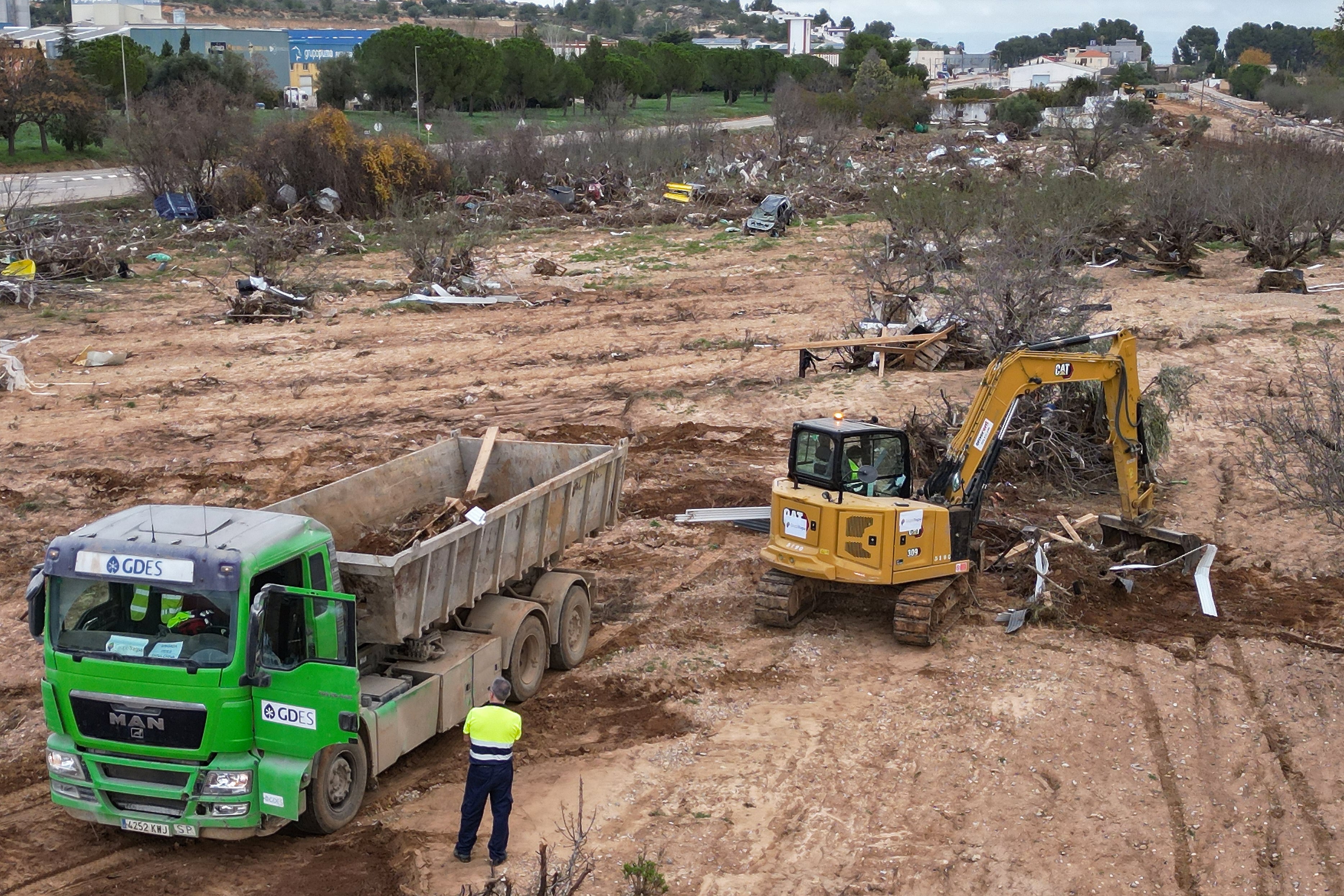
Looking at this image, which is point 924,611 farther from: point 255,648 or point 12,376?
point 12,376

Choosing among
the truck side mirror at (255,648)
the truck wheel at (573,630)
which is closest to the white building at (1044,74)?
the truck wheel at (573,630)

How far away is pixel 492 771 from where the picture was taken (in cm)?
777

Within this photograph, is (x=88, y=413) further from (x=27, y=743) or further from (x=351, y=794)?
(x=351, y=794)

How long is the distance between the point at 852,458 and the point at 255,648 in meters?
6.01

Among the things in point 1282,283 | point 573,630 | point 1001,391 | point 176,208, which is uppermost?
point 1001,391

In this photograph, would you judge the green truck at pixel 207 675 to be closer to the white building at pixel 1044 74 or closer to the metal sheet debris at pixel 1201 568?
the metal sheet debris at pixel 1201 568

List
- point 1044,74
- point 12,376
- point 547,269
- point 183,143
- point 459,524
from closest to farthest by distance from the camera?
point 459,524 < point 12,376 < point 547,269 < point 183,143 < point 1044,74

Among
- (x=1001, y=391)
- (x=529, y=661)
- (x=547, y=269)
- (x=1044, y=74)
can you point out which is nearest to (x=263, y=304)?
(x=547, y=269)

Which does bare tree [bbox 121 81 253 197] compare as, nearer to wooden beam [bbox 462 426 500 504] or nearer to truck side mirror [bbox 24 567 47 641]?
wooden beam [bbox 462 426 500 504]

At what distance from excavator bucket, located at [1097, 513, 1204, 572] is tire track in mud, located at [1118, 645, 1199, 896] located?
2.17 metres

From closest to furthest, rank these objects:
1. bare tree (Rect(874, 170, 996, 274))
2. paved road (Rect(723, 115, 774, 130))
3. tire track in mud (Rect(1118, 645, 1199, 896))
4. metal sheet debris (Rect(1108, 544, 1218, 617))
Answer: tire track in mud (Rect(1118, 645, 1199, 896)) < metal sheet debris (Rect(1108, 544, 1218, 617)) < bare tree (Rect(874, 170, 996, 274)) < paved road (Rect(723, 115, 774, 130))

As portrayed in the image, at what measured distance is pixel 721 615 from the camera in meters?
12.8

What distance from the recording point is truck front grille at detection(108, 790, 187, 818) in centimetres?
768

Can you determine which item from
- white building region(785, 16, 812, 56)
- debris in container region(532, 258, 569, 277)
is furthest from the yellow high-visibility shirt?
white building region(785, 16, 812, 56)
